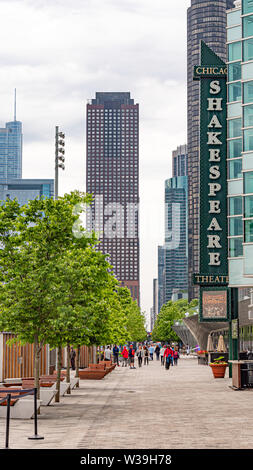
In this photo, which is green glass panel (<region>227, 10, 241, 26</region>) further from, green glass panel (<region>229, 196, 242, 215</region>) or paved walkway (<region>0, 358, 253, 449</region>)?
paved walkway (<region>0, 358, 253, 449</region>)

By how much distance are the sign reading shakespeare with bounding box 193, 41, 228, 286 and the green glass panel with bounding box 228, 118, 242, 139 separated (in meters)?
1.57

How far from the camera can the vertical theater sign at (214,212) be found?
46.3 metres

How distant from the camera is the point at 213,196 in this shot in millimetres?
46406

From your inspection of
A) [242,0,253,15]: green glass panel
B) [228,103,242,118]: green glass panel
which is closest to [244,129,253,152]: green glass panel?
[242,0,253,15]: green glass panel

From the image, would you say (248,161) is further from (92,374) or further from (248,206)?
(92,374)

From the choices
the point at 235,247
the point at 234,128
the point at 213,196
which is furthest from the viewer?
the point at 213,196

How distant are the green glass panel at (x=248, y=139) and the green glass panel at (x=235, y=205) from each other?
29.6ft

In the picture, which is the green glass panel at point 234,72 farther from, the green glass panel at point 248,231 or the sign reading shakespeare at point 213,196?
the green glass panel at point 248,231

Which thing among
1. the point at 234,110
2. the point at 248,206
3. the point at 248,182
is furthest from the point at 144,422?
the point at 234,110

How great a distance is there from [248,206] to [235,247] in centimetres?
926

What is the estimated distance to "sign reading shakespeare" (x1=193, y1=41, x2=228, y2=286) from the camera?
4644 centimetres

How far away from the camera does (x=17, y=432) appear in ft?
53.9
